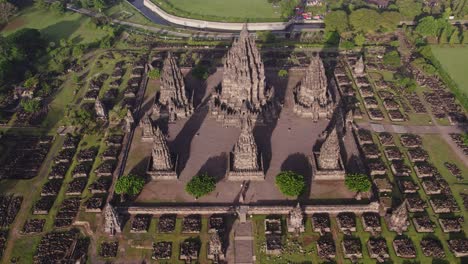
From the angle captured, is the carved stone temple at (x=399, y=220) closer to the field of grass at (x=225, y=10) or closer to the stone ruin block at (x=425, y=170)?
the stone ruin block at (x=425, y=170)

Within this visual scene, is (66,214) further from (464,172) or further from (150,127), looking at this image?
(464,172)

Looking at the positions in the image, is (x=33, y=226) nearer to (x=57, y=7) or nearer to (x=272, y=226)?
(x=272, y=226)

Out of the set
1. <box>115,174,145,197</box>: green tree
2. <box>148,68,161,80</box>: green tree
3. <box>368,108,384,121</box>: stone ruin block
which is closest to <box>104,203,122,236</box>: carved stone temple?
<box>115,174,145,197</box>: green tree

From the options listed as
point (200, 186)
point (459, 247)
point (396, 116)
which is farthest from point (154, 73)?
point (459, 247)

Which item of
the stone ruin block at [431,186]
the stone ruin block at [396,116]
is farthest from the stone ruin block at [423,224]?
the stone ruin block at [396,116]

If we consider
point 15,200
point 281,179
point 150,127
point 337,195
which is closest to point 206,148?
point 150,127

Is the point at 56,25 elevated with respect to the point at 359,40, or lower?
lower

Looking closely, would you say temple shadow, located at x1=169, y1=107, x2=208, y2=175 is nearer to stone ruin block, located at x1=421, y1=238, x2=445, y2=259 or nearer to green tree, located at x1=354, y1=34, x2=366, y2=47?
stone ruin block, located at x1=421, y1=238, x2=445, y2=259
